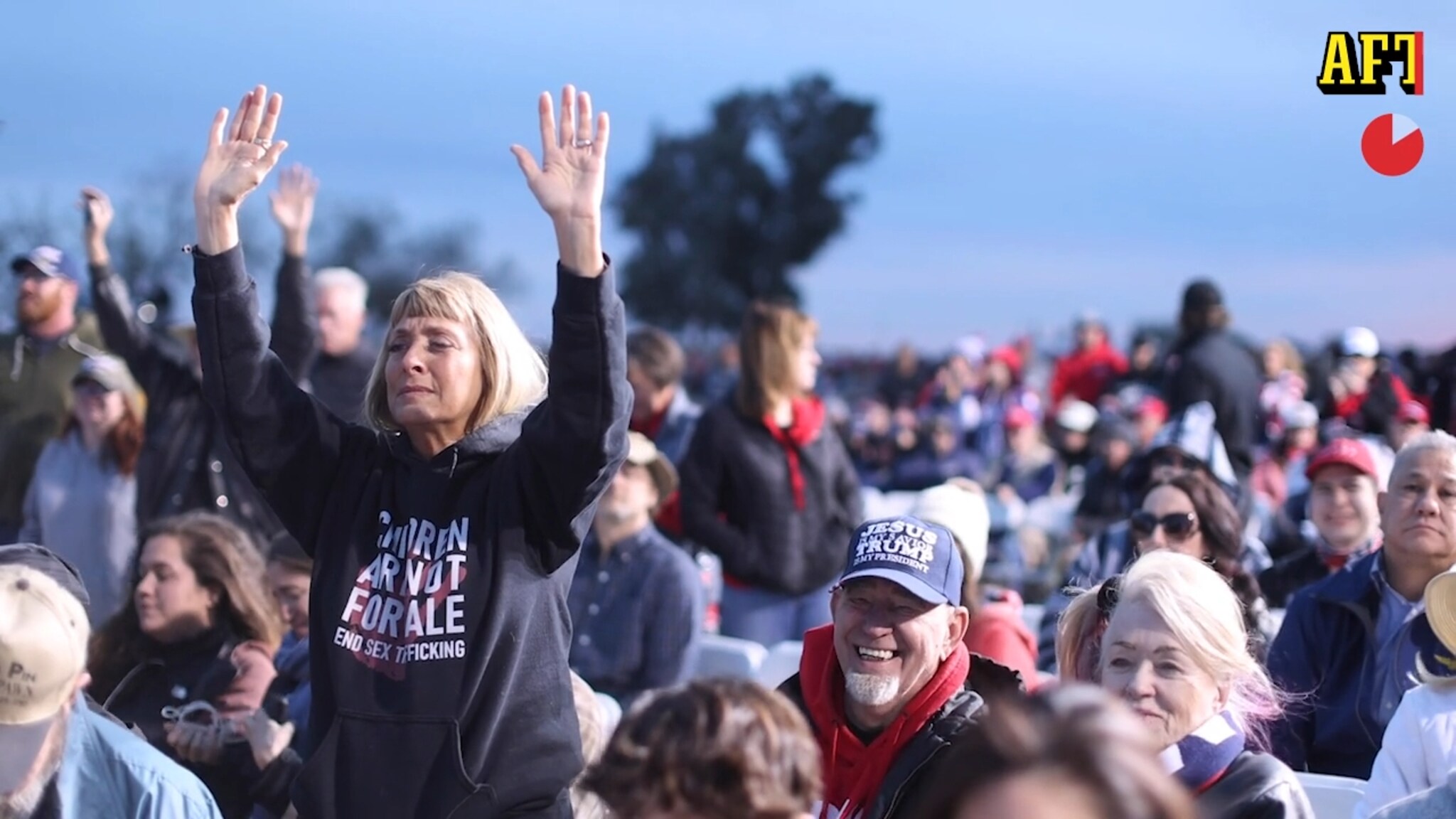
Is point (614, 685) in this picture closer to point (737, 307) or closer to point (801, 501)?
point (801, 501)

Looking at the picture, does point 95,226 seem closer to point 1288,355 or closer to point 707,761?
Result: point 707,761

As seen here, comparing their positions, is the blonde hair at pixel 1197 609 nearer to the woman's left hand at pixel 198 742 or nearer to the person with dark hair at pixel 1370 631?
the person with dark hair at pixel 1370 631

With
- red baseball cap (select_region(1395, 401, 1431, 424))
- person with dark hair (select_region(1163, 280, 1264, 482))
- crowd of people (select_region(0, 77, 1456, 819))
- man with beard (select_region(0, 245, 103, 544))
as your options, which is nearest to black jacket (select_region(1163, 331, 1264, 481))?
person with dark hair (select_region(1163, 280, 1264, 482))

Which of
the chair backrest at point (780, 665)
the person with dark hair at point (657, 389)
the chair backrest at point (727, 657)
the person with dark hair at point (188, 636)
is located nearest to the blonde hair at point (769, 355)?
the person with dark hair at point (657, 389)

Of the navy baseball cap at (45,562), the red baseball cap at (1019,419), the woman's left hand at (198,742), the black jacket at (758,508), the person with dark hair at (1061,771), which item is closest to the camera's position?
the person with dark hair at (1061,771)

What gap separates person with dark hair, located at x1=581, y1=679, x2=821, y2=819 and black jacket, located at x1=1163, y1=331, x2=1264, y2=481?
6981 millimetres

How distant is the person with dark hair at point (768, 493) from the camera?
21.8 feet

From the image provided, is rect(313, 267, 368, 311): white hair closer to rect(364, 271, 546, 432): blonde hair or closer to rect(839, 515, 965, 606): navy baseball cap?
rect(364, 271, 546, 432): blonde hair

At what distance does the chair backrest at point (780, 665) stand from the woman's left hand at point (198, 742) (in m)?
1.75

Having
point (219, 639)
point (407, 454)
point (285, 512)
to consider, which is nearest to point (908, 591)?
point (407, 454)

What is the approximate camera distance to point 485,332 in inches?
124

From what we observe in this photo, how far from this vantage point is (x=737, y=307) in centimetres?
4638

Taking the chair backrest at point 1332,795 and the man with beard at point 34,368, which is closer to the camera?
the chair backrest at point 1332,795

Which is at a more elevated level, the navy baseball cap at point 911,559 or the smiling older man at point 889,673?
the navy baseball cap at point 911,559
